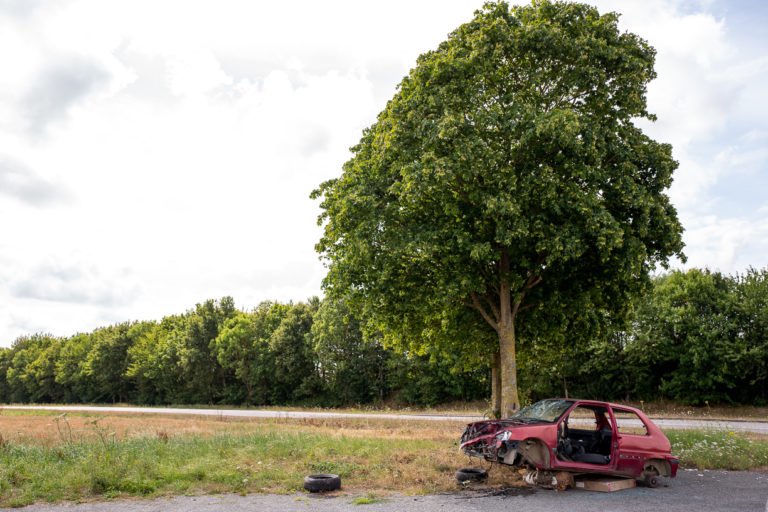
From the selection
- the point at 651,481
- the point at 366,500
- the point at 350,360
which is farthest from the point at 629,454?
the point at 350,360

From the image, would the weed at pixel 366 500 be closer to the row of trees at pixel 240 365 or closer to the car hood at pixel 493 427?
the car hood at pixel 493 427

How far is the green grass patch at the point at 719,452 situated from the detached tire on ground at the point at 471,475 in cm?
735

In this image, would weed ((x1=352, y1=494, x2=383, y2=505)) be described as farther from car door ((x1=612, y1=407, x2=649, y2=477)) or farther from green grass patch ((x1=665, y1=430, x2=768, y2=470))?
green grass patch ((x1=665, y1=430, x2=768, y2=470))

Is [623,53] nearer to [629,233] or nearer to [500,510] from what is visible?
[629,233]

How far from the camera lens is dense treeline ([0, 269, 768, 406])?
1655 inches

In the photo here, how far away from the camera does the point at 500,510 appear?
391 inches

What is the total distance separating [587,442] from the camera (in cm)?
1332

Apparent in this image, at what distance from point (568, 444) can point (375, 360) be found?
48.5 meters

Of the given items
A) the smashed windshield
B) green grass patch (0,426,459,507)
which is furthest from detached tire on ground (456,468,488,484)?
the smashed windshield

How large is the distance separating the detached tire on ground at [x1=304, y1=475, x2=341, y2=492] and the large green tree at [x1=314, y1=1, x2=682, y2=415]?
22.0 ft

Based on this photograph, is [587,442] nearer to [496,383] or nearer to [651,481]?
[651,481]

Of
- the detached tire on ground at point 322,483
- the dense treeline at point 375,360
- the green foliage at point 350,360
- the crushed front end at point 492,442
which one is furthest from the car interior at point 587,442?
the green foliage at point 350,360

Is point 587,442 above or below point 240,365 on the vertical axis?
below

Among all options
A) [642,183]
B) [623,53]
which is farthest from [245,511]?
[623,53]
